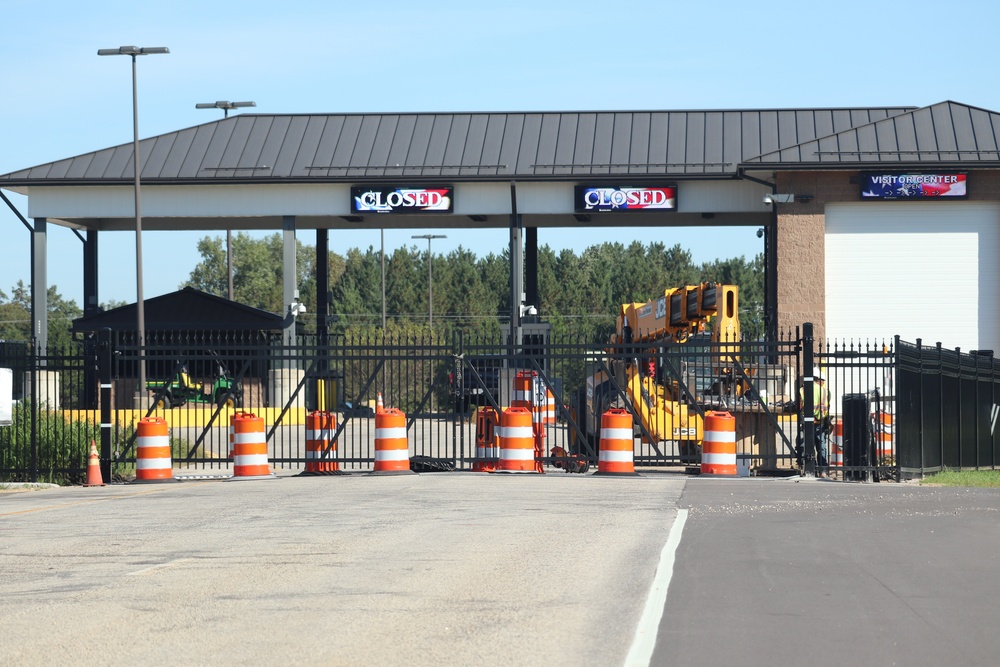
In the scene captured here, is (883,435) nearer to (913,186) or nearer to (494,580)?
(494,580)

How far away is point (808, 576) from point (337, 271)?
113603mm

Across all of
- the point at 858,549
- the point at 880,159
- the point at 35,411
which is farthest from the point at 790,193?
the point at 858,549

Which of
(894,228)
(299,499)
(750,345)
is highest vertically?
(894,228)

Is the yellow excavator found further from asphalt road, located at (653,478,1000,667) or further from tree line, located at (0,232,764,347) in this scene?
tree line, located at (0,232,764,347)

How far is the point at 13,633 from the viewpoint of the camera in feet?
26.8

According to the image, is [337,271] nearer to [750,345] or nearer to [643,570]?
[750,345]

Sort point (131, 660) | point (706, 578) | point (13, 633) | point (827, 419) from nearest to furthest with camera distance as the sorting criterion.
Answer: point (131, 660) < point (13, 633) < point (706, 578) < point (827, 419)

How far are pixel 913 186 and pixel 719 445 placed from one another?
2065 cm

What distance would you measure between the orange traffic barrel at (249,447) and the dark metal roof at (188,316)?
2645cm

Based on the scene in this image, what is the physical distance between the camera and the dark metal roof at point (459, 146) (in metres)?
43.8

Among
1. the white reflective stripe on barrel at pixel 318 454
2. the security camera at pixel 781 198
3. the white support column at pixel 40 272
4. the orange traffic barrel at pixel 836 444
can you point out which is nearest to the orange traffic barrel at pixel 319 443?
the white reflective stripe on barrel at pixel 318 454

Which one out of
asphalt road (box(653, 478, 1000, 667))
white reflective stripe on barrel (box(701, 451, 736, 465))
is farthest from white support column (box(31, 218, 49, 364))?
asphalt road (box(653, 478, 1000, 667))

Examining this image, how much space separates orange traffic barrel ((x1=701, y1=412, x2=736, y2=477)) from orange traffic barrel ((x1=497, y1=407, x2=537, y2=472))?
2.69 m

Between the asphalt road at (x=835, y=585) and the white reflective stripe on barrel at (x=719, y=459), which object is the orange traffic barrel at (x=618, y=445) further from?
the asphalt road at (x=835, y=585)
